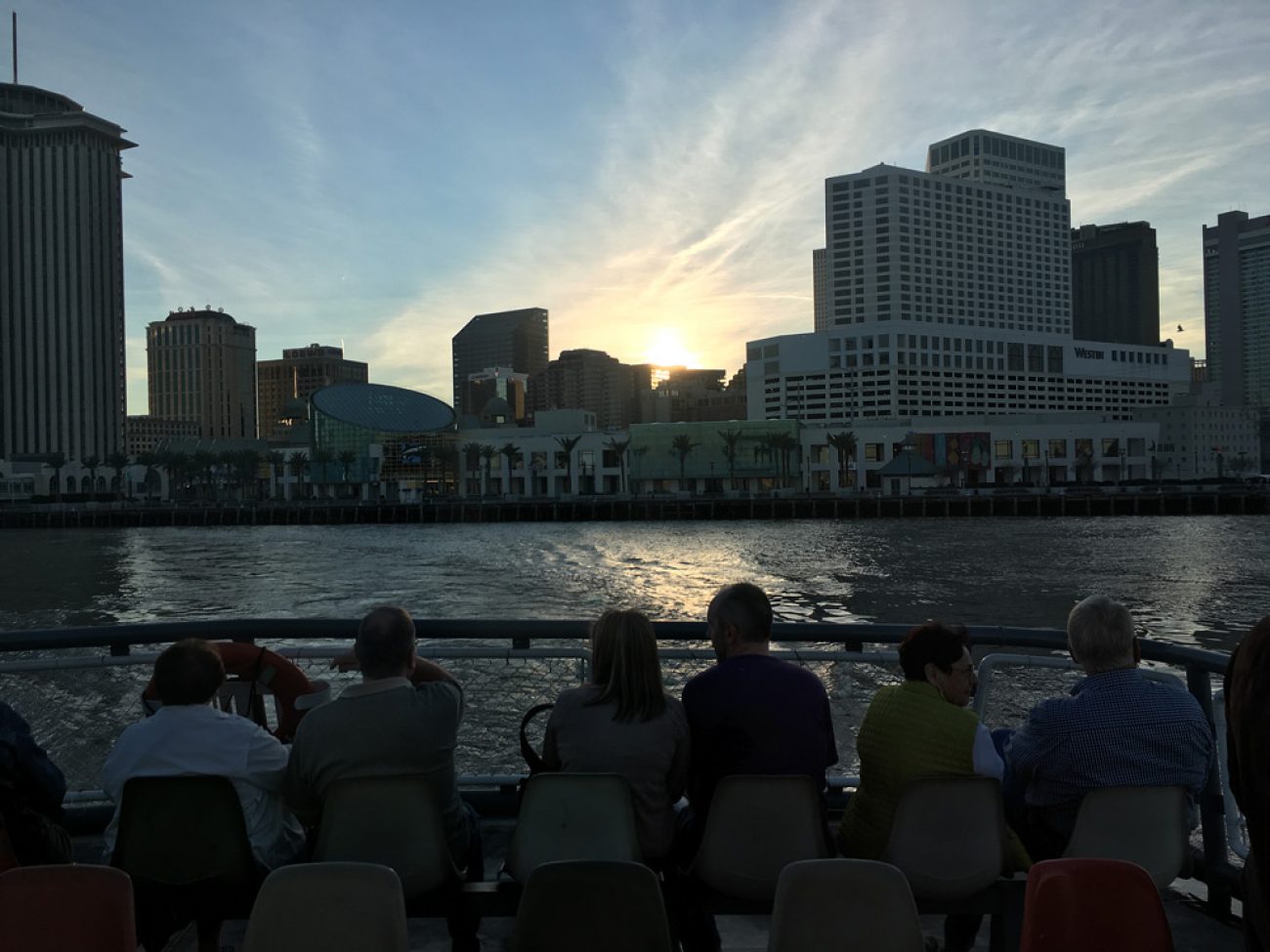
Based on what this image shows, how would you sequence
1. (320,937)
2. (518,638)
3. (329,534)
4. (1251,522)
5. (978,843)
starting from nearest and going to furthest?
(320,937) → (978,843) → (518,638) → (1251,522) → (329,534)

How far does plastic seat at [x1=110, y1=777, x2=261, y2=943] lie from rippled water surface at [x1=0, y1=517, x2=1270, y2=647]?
23326 mm

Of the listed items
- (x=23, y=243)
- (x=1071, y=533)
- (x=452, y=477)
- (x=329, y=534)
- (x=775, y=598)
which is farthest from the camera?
(x=23, y=243)

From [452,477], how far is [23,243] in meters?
96.0

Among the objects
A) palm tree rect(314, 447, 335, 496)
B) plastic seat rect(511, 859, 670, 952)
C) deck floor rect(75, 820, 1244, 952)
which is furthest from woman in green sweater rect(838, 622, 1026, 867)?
palm tree rect(314, 447, 335, 496)

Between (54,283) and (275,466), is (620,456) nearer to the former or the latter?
(275,466)

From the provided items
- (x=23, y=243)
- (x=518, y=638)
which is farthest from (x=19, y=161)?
(x=518, y=638)

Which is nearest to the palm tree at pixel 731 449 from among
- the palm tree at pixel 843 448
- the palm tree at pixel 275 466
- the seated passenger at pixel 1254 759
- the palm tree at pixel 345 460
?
the palm tree at pixel 843 448

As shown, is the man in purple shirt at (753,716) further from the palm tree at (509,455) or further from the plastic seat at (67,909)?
the palm tree at (509,455)

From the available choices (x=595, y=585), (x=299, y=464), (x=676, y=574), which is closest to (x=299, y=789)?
(x=595, y=585)

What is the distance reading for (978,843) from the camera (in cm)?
357

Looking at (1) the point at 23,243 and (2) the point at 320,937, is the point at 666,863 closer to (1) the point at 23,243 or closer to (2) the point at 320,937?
(2) the point at 320,937

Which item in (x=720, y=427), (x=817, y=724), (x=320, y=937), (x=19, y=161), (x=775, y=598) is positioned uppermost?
(x=19, y=161)

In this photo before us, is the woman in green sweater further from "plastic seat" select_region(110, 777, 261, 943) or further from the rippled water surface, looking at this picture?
the rippled water surface

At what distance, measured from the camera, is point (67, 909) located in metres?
2.74
